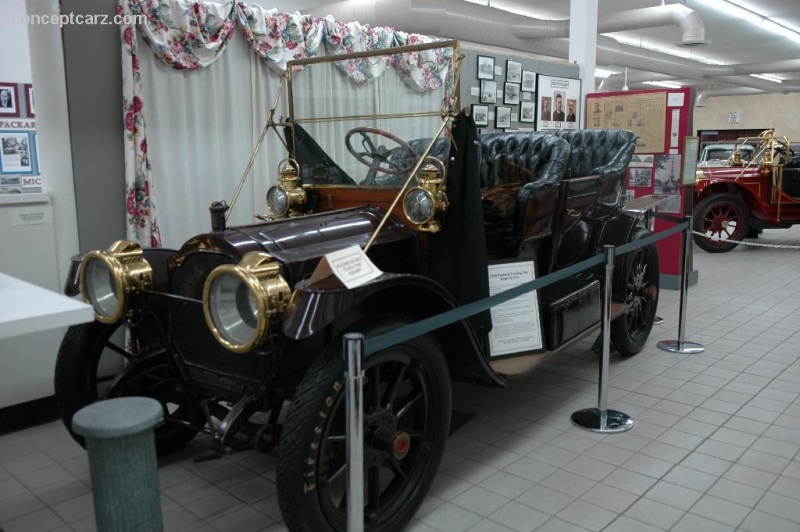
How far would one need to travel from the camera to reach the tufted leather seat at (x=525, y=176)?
3029 mm

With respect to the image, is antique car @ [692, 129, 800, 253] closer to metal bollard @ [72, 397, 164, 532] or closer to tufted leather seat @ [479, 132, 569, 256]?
tufted leather seat @ [479, 132, 569, 256]

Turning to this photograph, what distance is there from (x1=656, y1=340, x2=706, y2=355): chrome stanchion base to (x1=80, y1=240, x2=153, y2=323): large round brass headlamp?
10.8ft

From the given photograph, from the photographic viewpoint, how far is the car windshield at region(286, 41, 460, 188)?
2650 millimetres

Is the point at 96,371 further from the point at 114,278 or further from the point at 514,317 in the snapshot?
the point at 514,317

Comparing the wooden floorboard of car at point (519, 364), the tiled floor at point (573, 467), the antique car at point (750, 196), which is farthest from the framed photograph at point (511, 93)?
the antique car at point (750, 196)

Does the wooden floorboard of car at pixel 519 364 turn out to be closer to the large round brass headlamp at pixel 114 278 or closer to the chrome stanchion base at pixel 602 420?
the chrome stanchion base at pixel 602 420

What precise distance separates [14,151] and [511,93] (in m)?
3.88

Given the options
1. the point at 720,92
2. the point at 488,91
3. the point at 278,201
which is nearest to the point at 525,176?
the point at 278,201

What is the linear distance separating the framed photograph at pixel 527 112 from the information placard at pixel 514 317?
3185mm

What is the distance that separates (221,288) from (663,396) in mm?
2470

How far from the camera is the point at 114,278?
7.53 ft

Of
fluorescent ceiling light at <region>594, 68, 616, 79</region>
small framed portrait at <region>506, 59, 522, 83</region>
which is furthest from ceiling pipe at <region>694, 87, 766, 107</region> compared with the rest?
small framed portrait at <region>506, 59, 522, 83</region>

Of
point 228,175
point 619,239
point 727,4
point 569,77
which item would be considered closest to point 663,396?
point 619,239

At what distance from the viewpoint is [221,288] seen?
6.63ft
